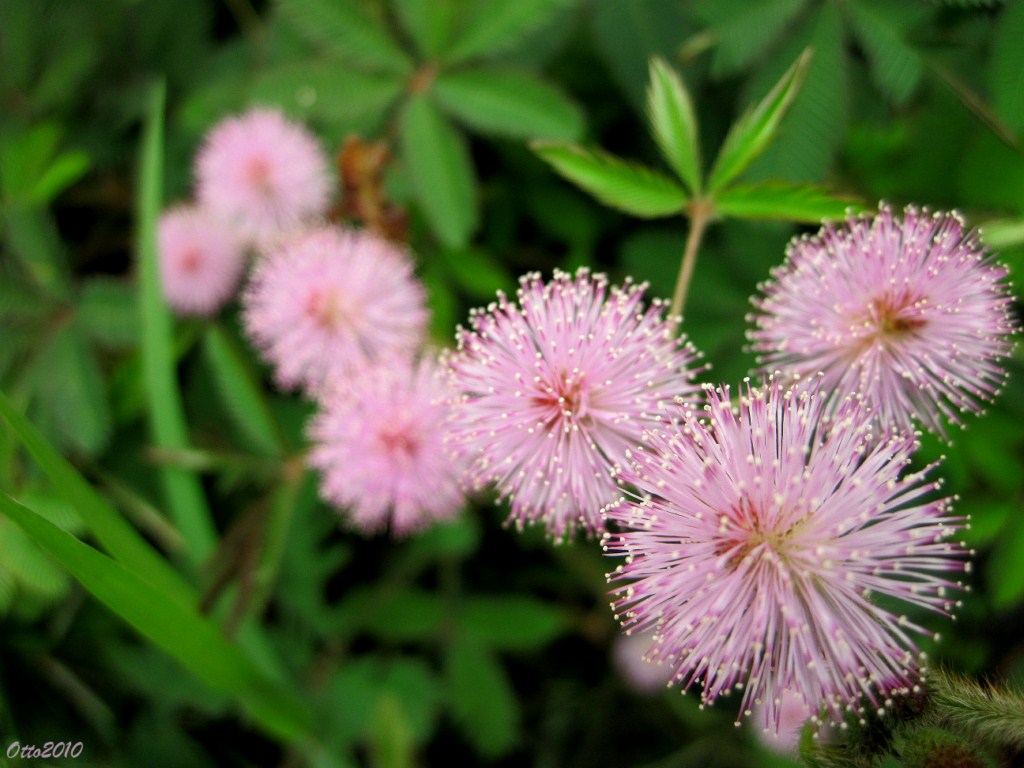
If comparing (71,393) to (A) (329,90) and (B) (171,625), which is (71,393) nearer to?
(B) (171,625)

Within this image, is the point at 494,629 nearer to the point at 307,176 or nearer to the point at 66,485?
the point at 66,485

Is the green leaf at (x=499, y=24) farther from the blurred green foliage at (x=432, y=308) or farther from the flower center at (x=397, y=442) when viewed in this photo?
the flower center at (x=397, y=442)

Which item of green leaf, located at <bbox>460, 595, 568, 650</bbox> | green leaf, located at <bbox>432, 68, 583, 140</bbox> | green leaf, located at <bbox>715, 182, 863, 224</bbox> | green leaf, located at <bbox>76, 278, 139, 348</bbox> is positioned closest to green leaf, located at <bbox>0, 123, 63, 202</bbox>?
green leaf, located at <bbox>76, 278, 139, 348</bbox>

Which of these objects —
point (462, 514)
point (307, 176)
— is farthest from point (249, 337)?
point (462, 514)

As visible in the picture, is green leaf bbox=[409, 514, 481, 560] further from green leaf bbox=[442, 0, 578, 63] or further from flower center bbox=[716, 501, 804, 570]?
green leaf bbox=[442, 0, 578, 63]

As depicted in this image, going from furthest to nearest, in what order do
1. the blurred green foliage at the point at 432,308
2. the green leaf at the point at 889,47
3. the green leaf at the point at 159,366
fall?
the green leaf at the point at 159,366 → the blurred green foliage at the point at 432,308 → the green leaf at the point at 889,47

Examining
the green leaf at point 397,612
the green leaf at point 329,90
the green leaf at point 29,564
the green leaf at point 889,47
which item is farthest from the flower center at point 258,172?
the green leaf at point 889,47
